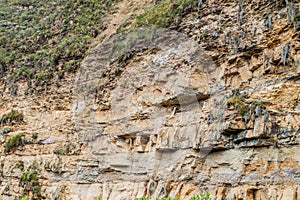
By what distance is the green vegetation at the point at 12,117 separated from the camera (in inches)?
855

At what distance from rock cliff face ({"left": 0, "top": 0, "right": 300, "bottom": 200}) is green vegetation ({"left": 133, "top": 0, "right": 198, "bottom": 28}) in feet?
1.05

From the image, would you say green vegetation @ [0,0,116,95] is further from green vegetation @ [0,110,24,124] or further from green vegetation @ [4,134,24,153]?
green vegetation @ [4,134,24,153]

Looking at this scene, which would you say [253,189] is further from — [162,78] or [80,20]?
[80,20]

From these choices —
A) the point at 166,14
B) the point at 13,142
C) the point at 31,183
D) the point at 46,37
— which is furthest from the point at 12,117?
the point at 166,14

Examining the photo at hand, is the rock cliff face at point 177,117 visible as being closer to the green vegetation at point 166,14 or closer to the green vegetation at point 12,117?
the green vegetation at point 12,117

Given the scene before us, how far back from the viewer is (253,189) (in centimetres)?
1133

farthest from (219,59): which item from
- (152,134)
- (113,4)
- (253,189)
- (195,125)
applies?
(113,4)

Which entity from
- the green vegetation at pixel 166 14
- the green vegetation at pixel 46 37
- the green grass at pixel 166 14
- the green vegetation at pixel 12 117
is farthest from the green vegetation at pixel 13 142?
the green vegetation at pixel 166 14

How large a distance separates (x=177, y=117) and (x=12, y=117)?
11.0m

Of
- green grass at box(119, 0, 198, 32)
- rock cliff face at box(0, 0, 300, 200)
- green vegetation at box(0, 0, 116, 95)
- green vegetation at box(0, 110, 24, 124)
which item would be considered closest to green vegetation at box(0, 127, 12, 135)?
rock cliff face at box(0, 0, 300, 200)

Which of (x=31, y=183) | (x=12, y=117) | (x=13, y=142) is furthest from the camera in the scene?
(x=12, y=117)

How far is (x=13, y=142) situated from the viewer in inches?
828

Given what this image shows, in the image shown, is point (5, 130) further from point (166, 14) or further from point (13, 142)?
point (166, 14)

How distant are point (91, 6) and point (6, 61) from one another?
6390 millimetres
